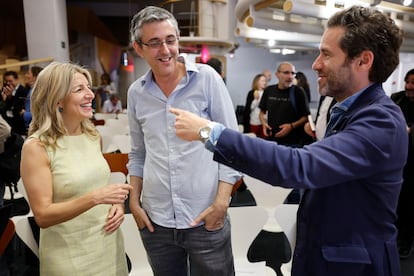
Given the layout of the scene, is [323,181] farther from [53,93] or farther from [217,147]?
[53,93]

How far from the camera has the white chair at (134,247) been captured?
199cm

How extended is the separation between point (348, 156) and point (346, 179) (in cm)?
7

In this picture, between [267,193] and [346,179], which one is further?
[267,193]

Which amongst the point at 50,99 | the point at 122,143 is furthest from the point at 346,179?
the point at 122,143

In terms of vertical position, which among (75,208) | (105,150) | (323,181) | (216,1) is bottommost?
(105,150)

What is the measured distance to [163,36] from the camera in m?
1.28

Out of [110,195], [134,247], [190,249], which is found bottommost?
[134,247]


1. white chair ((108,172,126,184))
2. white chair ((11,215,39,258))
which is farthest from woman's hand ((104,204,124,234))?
white chair ((108,172,126,184))

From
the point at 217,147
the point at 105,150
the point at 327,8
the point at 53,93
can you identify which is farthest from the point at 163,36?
the point at 327,8

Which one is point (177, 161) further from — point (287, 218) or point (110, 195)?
point (287, 218)

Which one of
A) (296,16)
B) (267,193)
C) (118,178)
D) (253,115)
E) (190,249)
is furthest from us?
(296,16)

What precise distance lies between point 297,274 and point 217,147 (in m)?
0.59

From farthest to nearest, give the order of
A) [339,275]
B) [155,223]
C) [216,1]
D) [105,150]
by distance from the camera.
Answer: [216,1] → [105,150] → [155,223] → [339,275]

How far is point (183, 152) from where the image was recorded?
1342 mm
